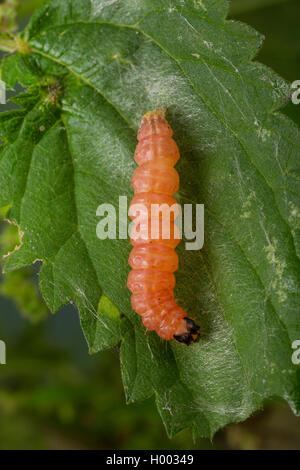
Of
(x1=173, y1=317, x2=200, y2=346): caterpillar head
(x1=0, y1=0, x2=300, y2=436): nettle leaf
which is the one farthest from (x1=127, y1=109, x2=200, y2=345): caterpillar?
(x1=0, y1=0, x2=300, y2=436): nettle leaf

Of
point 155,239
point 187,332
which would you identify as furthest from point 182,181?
point 187,332

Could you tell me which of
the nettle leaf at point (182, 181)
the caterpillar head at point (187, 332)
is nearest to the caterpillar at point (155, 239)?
the caterpillar head at point (187, 332)

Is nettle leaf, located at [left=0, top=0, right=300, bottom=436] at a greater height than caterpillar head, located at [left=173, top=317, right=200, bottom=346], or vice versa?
nettle leaf, located at [left=0, top=0, right=300, bottom=436]

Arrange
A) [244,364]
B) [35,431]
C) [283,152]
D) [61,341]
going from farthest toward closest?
[61,341]
[35,431]
[244,364]
[283,152]

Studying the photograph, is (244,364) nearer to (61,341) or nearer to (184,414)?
(184,414)

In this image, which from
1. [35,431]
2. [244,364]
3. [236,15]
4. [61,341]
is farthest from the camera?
[61,341]

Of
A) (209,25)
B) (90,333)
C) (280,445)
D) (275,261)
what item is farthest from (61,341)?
(209,25)

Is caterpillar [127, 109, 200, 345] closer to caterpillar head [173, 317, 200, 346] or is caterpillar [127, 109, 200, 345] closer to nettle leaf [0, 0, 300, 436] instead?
caterpillar head [173, 317, 200, 346]
